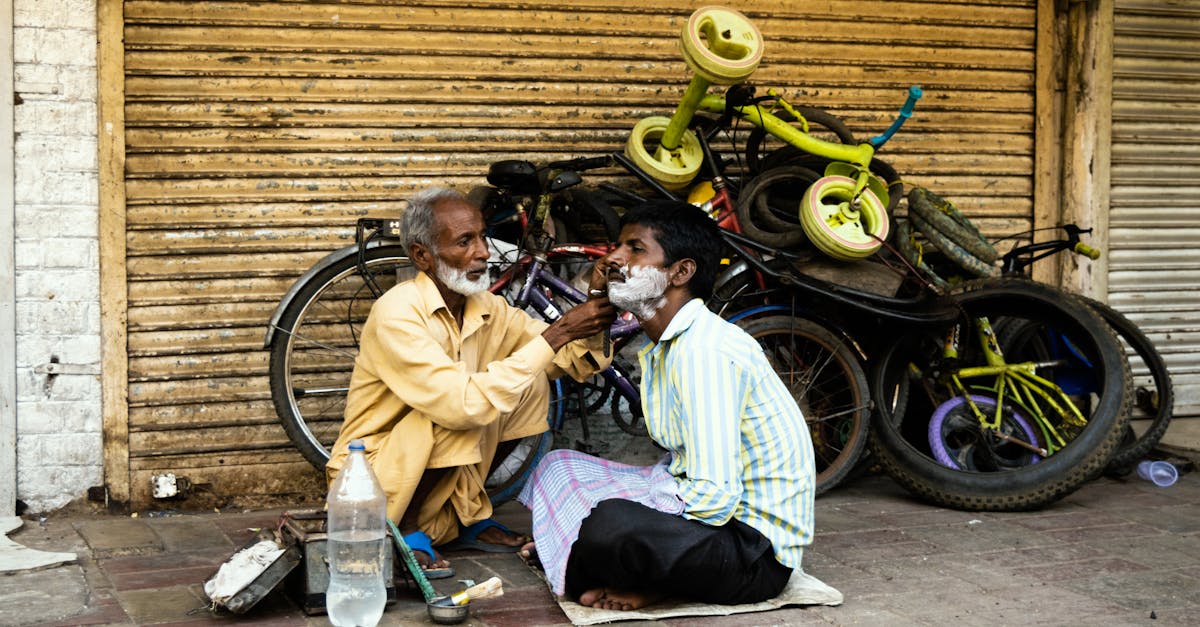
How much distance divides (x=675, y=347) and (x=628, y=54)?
Result: 2.48m

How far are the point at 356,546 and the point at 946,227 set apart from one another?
3313 mm

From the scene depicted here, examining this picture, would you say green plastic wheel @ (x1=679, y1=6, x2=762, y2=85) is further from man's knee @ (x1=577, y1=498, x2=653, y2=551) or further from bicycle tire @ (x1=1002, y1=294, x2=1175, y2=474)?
man's knee @ (x1=577, y1=498, x2=653, y2=551)

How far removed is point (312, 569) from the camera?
12.3ft

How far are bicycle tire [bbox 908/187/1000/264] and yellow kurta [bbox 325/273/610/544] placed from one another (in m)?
2.08

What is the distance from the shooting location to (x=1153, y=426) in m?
5.90

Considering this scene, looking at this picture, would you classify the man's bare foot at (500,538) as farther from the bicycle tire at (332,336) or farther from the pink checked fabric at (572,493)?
the bicycle tire at (332,336)

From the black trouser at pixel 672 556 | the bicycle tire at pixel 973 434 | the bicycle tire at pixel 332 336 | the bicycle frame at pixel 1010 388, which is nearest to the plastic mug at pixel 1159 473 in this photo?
the bicycle frame at pixel 1010 388

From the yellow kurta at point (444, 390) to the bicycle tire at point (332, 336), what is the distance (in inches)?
37.4

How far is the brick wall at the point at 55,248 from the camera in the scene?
5152 mm

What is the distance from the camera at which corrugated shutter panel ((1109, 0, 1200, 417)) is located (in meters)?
6.64

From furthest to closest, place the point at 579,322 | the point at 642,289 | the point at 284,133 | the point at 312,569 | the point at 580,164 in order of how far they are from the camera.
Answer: the point at 284,133 → the point at 580,164 → the point at 579,322 → the point at 642,289 → the point at 312,569

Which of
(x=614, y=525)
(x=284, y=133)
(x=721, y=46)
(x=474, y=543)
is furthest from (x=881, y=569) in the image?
(x=284, y=133)

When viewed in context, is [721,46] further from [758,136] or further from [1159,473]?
[1159,473]

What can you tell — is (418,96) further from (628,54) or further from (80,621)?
(80,621)
